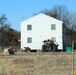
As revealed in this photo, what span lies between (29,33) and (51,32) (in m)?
5.03

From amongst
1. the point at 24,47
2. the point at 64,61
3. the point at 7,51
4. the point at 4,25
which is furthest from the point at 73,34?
the point at 64,61

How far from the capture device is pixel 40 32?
80750 millimetres

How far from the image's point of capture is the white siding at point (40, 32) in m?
80.8

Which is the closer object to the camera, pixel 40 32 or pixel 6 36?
pixel 40 32

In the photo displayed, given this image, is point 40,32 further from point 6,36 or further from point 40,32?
point 6,36

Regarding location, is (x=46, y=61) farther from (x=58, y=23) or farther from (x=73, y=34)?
(x=73, y=34)

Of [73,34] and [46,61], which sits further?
→ [73,34]

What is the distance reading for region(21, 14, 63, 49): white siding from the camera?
80812 millimetres

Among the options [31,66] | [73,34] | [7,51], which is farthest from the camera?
[73,34]

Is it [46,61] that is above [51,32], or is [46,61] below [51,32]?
below

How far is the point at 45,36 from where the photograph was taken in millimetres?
80750

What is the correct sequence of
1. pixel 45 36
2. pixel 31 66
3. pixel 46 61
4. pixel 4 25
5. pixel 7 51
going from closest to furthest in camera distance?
1. pixel 31 66
2. pixel 46 61
3. pixel 7 51
4. pixel 45 36
5. pixel 4 25

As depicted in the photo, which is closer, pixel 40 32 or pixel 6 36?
pixel 40 32

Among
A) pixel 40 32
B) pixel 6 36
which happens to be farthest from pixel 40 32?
pixel 6 36
